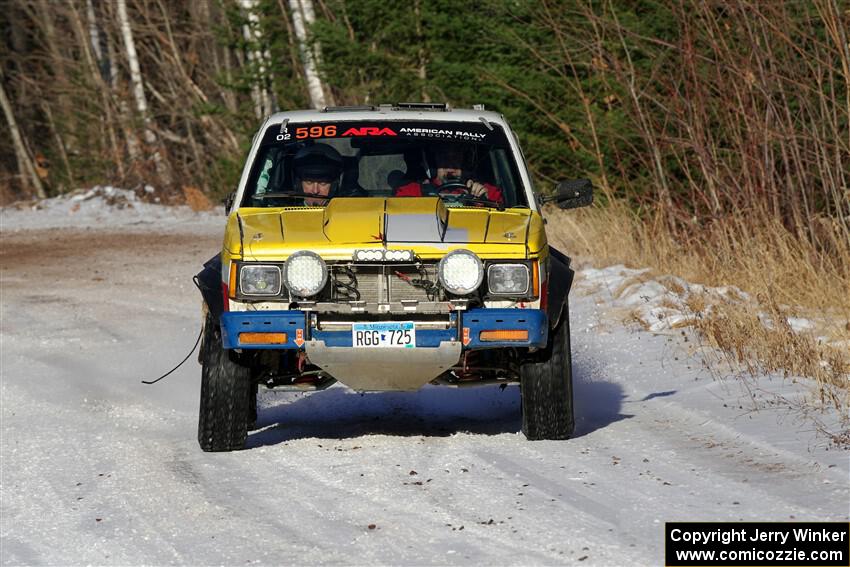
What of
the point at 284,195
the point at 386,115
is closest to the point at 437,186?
the point at 386,115

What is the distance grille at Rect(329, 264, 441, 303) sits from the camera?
23.1 ft

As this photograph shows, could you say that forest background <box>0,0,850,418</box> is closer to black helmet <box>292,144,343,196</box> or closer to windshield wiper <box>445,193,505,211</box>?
windshield wiper <box>445,193,505,211</box>

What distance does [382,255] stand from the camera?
275 inches

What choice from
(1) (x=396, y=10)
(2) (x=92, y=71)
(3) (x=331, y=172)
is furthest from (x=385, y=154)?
(2) (x=92, y=71)

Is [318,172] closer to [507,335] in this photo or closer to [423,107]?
[423,107]

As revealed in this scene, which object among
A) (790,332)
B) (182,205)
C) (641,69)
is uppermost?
(641,69)

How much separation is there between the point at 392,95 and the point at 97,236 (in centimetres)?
572

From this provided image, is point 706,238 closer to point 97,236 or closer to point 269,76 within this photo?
point 97,236

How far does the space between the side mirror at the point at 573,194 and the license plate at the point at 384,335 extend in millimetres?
1662

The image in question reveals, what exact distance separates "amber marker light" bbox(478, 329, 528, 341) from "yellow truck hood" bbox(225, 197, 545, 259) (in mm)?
378

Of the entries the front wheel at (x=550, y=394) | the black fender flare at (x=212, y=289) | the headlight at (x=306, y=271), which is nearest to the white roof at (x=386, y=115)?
the black fender flare at (x=212, y=289)

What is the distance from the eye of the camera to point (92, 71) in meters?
34.2

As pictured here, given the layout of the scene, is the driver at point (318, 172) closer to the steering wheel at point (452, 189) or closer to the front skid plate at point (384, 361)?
the steering wheel at point (452, 189)

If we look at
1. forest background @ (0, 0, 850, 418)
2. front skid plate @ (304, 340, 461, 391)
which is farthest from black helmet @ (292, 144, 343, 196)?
forest background @ (0, 0, 850, 418)
